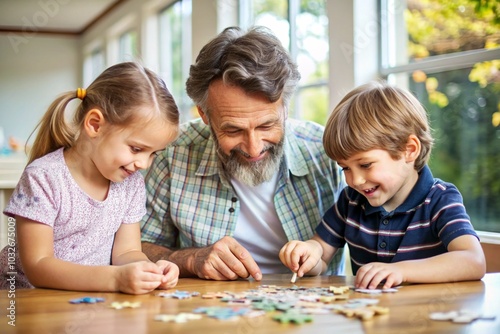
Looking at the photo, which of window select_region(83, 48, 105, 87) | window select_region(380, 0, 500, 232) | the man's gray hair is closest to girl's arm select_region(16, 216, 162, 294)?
the man's gray hair

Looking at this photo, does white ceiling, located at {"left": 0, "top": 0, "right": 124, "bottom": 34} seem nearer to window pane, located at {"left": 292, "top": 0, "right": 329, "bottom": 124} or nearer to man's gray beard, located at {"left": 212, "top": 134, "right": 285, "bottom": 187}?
window pane, located at {"left": 292, "top": 0, "right": 329, "bottom": 124}

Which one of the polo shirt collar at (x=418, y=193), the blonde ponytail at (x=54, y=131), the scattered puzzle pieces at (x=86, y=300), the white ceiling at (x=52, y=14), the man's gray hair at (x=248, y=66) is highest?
the white ceiling at (x=52, y=14)

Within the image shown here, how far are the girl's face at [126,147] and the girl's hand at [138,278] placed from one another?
384 millimetres

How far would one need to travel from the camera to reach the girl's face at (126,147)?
1.89 meters

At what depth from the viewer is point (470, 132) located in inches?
127

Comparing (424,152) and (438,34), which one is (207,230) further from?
(438,34)

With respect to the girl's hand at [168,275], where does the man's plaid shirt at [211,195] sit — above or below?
above

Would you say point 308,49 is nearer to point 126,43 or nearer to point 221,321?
point 221,321

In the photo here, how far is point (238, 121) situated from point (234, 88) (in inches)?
4.6

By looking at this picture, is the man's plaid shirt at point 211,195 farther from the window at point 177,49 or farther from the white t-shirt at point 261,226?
the window at point 177,49

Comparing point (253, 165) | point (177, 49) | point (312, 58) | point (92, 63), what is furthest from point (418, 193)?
point (92, 63)

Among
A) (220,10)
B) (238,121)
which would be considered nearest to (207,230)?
(238,121)

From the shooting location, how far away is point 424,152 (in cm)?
205

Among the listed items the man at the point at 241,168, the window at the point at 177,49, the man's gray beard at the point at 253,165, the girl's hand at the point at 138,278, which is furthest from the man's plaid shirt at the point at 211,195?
the window at the point at 177,49
